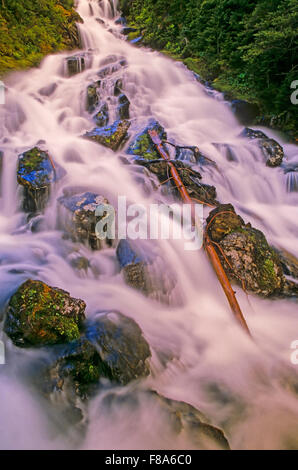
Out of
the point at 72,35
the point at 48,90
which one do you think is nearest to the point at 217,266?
the point at 48,90

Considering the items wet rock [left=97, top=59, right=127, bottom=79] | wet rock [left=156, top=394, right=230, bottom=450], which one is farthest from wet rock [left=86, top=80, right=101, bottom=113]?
wet rock [left=156, top=394, right=230, bottom=450]

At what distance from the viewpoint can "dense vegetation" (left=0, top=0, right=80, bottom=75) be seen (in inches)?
374

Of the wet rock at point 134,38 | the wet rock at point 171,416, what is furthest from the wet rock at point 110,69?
the wet rock at point 171,416

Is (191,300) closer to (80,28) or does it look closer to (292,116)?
(292,116)

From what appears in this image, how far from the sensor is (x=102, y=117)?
25.5 ft

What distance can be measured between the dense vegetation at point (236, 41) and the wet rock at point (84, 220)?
22.7 feet

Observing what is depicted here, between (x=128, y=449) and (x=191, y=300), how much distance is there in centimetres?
192

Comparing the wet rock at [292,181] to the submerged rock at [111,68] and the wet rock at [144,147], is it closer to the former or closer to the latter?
the wet rock at [144,147]

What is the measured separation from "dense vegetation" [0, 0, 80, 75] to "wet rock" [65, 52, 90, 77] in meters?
1.18

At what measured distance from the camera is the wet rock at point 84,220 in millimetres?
3932

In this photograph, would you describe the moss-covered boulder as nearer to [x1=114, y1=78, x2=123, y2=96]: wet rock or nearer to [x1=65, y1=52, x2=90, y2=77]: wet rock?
[x1=114, y1=78, x2=123, y2=96]: wet rock

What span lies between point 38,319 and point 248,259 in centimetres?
268

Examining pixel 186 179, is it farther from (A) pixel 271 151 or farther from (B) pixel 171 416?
(B) pixel 171 416

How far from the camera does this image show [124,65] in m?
10.6
